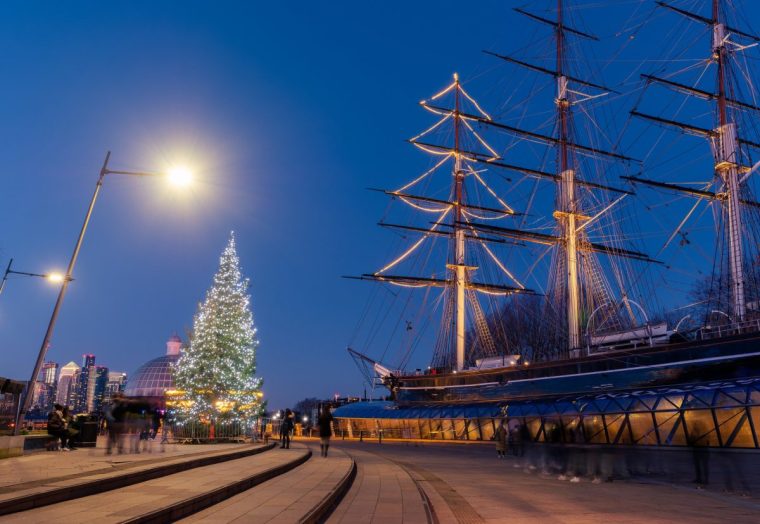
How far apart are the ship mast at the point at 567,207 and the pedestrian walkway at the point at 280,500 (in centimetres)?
3991

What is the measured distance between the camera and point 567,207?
58.2 metres

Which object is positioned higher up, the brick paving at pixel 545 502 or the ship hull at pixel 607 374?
the ship hull at pixel 607 374

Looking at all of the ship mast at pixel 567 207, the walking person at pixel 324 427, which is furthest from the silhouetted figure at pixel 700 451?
the ship mast at pixel 567 207

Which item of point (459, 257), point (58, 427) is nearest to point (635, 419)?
point (58, 427)

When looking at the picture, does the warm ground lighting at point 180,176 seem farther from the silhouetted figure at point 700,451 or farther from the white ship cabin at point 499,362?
the white ship cabin at point 499,362

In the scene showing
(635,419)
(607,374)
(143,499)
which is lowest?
(143,499)

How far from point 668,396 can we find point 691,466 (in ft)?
23.7

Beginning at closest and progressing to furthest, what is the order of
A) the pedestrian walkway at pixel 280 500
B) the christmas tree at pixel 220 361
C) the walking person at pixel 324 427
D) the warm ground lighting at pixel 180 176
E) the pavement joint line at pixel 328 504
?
the pedestrian walkway at pixel 280 500
the pavement joint line at pixel 328 504
the warm ground lighting at pixel 180 176
the walking person at pixel 324 427
the christmas tree at pixel 220 361

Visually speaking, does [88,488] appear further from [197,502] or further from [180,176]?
[180,176]

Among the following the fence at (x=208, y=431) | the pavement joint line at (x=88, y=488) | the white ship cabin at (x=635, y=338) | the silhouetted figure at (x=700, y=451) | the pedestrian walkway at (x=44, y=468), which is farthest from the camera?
the white ship cabin at (x=635, y=338)

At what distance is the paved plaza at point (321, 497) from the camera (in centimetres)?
840

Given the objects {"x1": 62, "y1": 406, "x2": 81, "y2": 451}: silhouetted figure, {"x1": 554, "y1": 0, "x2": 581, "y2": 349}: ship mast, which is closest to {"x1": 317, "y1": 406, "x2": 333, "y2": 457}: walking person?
{"x1": 62, "y1": 406, "x2": 81, "y2": 451}: silhouetted figure

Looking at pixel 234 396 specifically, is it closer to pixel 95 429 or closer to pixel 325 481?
pixel 95 429

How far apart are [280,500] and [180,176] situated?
33.1ft
